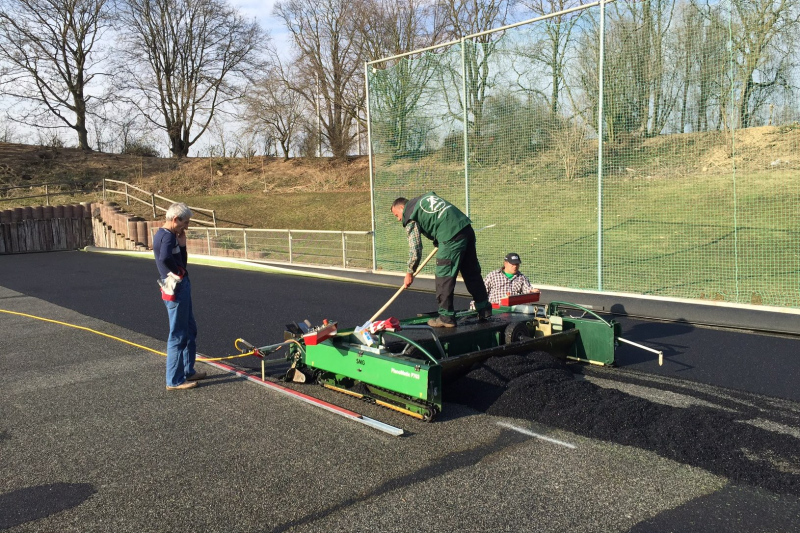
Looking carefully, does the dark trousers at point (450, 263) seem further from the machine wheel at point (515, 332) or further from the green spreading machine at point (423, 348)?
the machine wheel at point (515, 332)

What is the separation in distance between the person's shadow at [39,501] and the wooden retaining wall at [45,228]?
2492cm

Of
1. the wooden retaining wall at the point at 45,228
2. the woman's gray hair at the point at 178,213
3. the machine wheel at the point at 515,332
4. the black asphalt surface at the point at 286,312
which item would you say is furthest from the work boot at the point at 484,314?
the wooden retaining wall at the point at 45,228

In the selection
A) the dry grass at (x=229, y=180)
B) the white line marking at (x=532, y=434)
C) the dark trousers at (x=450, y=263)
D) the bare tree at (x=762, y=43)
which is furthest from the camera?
the dry grass at (x=229, y=180)

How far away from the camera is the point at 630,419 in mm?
4613

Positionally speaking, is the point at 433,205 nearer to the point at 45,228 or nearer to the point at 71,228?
the point at 45,228

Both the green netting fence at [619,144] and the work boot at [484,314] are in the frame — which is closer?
the work boot at [484,314]

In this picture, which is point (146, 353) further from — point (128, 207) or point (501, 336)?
point (128, 207)

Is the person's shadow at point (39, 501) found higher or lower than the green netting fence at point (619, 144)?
lower

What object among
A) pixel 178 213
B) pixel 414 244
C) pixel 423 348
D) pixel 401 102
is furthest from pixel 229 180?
pixel 423 348

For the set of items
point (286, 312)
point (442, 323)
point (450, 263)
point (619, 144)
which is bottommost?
point (286, 312)

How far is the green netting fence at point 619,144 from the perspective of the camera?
31.9 feet

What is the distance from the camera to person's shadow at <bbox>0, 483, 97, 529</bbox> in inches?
140

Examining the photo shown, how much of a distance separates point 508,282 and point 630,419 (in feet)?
10.9

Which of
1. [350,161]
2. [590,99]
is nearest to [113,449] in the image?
[590,99]
